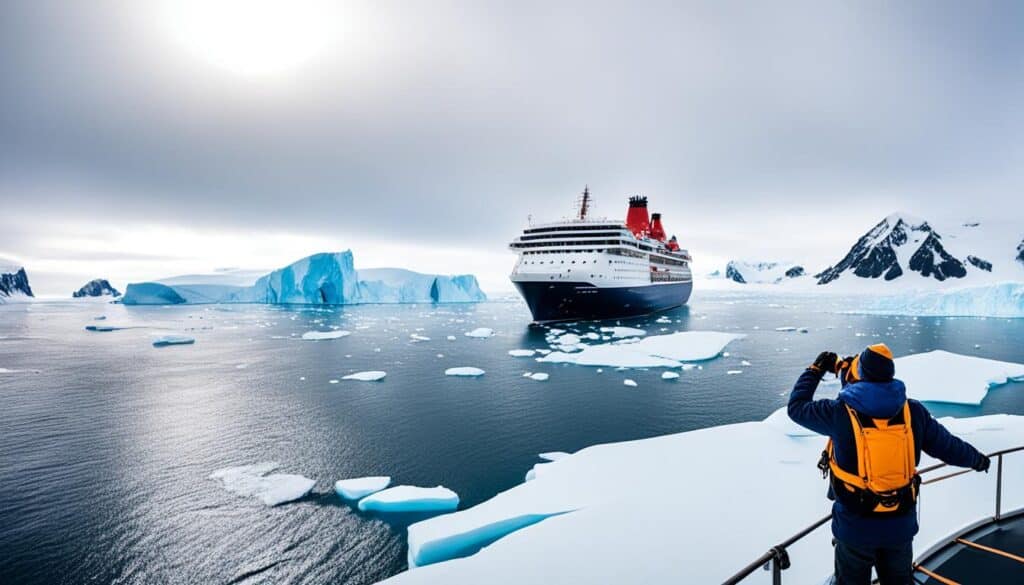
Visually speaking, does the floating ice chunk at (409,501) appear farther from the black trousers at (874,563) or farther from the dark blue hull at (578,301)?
the dark blue hull at (578,301)

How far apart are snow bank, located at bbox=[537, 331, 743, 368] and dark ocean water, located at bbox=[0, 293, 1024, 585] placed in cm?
106

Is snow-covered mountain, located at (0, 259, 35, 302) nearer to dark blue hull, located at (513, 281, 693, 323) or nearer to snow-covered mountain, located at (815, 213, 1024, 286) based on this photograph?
dark blue hull, located at (513, 281, 693, 323)

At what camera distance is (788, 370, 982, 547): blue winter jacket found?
6.56ft

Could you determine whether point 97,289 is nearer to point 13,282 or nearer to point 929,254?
point 13,282

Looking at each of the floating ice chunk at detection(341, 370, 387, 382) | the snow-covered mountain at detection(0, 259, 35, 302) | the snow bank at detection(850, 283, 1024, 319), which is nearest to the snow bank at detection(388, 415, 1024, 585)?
the floating ice chunk at detection(341, 370, 387, 382)

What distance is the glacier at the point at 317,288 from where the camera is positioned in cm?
5656

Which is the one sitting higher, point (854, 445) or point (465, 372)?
point (854, 445)

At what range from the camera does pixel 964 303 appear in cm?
3838

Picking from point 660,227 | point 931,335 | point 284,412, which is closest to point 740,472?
point 284,412

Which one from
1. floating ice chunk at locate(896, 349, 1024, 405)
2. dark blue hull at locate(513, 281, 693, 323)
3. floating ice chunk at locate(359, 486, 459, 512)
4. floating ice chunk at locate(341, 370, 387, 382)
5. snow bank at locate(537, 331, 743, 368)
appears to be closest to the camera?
floating ice chunk at locate(359, 486, 459, 512)

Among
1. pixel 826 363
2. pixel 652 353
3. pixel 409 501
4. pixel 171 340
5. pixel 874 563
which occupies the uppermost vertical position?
pixel 826 363

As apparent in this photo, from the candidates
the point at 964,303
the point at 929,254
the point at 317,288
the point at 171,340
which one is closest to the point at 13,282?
the point at 317,288

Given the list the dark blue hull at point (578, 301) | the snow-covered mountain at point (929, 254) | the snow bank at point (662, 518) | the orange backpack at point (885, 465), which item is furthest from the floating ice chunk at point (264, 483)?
the snow-covered mountain at point (929, 254)

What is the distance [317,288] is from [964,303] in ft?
221
